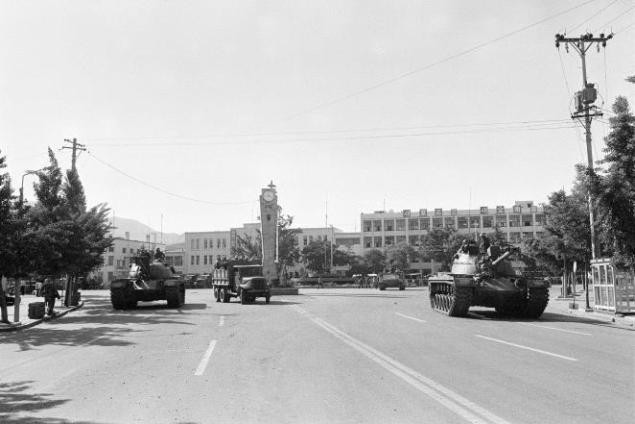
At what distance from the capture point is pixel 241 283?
1159 inches

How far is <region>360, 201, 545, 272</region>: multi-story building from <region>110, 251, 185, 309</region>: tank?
73.0 meters

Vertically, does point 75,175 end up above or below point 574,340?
above

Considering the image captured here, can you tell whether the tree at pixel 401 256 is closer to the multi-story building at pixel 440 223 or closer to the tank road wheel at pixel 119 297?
the multi-story building at pixel 440 223

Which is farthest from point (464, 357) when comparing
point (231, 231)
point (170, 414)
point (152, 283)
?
point (231, 231)

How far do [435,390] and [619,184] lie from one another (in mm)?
12792

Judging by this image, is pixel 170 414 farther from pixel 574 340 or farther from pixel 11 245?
pixel 11 245

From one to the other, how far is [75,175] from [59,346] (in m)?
20.6

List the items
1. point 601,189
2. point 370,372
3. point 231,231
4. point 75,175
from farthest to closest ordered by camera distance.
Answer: point 231,231 → point 75,175 → point 601,189 → point 370,372

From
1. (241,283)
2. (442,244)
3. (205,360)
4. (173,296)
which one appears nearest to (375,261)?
(442,244)

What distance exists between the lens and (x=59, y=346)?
12953 mm

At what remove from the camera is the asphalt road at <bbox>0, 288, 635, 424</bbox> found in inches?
246

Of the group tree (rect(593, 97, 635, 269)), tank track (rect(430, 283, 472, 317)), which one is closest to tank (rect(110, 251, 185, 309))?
tank track (rect(430, 283, 472, 317))

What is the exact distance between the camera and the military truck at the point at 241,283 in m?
28.9

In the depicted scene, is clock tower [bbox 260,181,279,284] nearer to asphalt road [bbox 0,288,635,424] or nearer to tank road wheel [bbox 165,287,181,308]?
tank road wheel [bbox 165,287,181,308]
